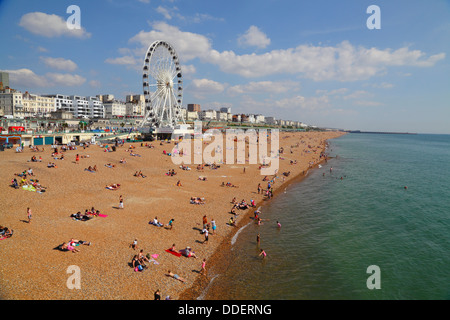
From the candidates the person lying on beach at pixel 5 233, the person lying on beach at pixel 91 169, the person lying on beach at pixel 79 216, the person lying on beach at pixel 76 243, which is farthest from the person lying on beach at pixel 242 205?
the person lying on beach at pixel 91 169

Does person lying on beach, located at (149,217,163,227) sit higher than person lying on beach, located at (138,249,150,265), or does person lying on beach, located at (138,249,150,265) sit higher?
person lying on beach, located at (149,217,163,227)

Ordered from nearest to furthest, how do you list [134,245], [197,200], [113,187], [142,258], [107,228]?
[142,258]
[134,245]
[107,228]
[197,200]
[113,187]

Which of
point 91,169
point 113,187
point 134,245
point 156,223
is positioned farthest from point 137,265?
point 91,169

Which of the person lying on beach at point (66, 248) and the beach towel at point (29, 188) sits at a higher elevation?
the beach towel at point (29, 188)

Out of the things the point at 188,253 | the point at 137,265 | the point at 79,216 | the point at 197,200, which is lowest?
the point at 188,253

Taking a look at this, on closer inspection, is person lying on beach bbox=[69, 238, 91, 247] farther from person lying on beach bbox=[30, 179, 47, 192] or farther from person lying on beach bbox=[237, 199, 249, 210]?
person lying on beach bbox=[237, 199, 249, 210]

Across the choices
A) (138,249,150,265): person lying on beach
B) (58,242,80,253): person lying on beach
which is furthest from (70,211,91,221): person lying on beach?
(138,249,150,265): person lying on beach

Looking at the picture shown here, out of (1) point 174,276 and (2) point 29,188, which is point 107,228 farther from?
(2) point 29,188

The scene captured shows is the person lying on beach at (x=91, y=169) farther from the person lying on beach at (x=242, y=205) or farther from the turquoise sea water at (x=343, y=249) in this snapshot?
the turquoise sea water at (x=343, y=249)
